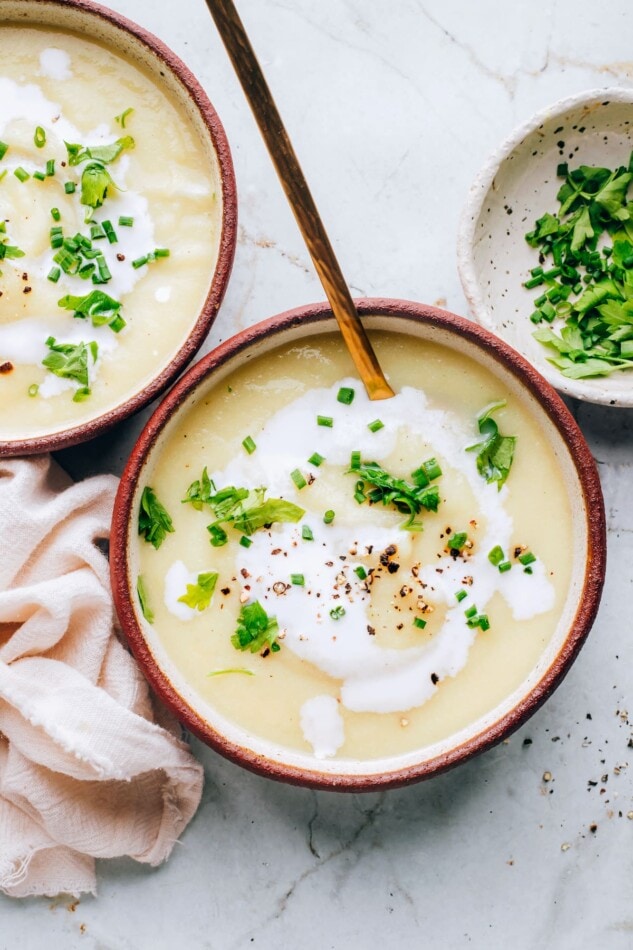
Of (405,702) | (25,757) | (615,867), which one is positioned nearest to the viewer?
(405,702)

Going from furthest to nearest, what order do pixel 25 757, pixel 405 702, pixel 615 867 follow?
pixel 615 867
pixel 25 757
pixel 405 702

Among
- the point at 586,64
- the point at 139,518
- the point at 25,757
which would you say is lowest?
the point at 25,757

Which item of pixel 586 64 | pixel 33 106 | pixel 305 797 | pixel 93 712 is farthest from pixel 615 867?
pixel 33 106

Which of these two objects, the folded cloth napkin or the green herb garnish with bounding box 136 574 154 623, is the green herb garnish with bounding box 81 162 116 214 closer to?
the folded cloth napkin

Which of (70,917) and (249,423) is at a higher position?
(249,423)

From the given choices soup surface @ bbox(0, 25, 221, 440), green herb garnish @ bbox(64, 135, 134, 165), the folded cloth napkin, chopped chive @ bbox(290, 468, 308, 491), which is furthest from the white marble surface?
chopped chive @ bbox(290, 468, 308, 491)

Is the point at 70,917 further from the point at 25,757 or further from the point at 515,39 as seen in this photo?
the point at 515,39

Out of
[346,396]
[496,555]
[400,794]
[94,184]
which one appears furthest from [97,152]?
[400,794]

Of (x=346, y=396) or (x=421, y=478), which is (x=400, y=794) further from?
(x=346, y=396)
